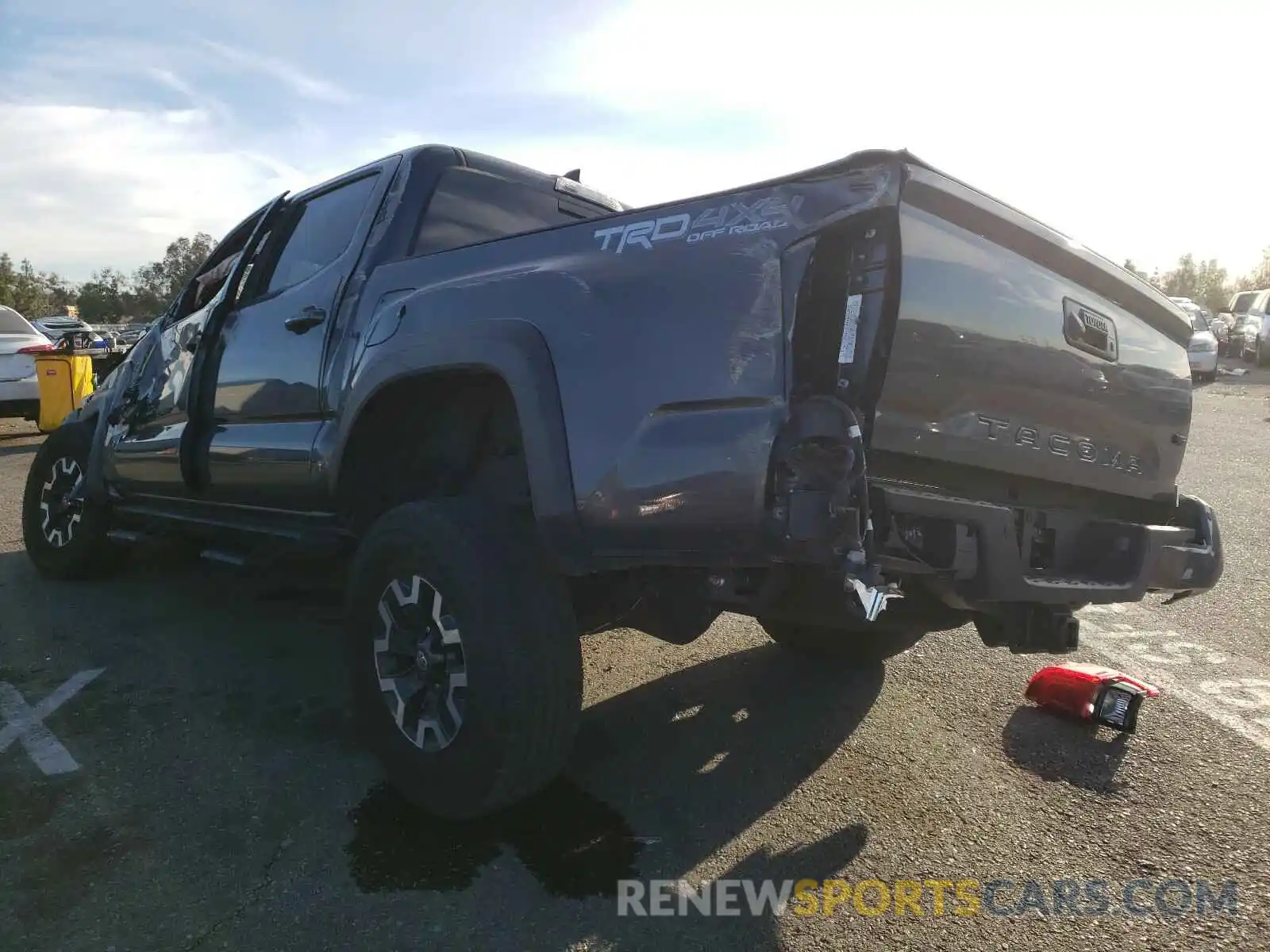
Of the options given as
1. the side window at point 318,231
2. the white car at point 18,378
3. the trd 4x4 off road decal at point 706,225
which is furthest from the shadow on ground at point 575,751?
the white car at point 18,378

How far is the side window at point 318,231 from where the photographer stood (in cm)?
390

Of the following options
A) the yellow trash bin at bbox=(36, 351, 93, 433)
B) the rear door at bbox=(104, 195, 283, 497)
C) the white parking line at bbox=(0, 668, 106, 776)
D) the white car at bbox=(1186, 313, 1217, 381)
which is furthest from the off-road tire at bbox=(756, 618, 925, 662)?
the white car at bbox=(1186, 313, 1217, 381)

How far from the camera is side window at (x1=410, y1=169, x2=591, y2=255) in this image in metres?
3.76

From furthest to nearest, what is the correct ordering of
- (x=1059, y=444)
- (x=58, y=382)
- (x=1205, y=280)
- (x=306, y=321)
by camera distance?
(x=1205, y=280), (x=58, y=382), (x=306, y=321), (x=1059, y=444)

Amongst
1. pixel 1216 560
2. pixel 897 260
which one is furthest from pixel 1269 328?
pixel 897 260

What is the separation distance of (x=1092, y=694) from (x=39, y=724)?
155 inches

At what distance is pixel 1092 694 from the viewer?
3455mm

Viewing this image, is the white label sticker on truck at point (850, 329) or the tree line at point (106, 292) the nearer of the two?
the white label sticker on truck at point (850, 329)

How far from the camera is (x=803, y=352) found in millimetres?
2213

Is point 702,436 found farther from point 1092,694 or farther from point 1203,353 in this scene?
point 1203,353

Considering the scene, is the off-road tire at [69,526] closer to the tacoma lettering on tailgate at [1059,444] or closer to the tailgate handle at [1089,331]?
the tacoma lettering on tailgate at [1059,444]

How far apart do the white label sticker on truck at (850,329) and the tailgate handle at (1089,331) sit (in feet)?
3.21

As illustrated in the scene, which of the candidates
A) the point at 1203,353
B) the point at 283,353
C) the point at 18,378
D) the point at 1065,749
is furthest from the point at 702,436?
Answer: the point at 1203,353

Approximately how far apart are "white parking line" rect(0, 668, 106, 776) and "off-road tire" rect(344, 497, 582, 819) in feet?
4.36
